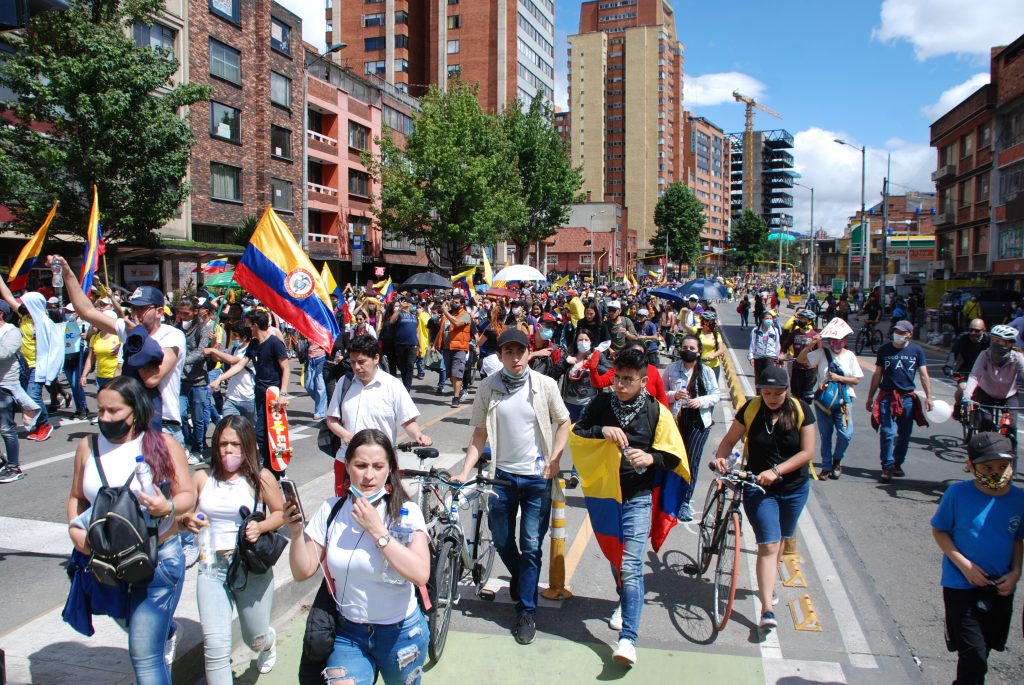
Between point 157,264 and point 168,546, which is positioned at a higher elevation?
point 157,264

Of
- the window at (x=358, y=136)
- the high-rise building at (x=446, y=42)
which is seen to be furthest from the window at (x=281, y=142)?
the high-rise building at (x=446, y=42)

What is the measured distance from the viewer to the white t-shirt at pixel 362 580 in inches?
123

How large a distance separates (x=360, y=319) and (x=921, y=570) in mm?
10690

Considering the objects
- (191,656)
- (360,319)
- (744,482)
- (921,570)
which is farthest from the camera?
(360,319)

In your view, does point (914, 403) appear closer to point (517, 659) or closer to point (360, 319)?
point (517, 659)

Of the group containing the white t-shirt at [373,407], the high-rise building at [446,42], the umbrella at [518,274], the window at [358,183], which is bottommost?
the white t-shirt at [373,407]

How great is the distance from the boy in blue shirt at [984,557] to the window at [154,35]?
2992cm

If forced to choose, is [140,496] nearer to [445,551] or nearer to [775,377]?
[445,551]

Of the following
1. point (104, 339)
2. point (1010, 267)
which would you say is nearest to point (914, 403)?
point (104, 339)

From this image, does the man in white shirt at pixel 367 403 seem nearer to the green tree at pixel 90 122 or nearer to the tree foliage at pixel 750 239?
the green tree at pixel 90 122

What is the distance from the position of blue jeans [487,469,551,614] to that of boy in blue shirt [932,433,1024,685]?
7.39 feet

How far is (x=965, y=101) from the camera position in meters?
43.5

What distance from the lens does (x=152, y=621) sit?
3.45 metres

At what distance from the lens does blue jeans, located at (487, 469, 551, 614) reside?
193 inches
